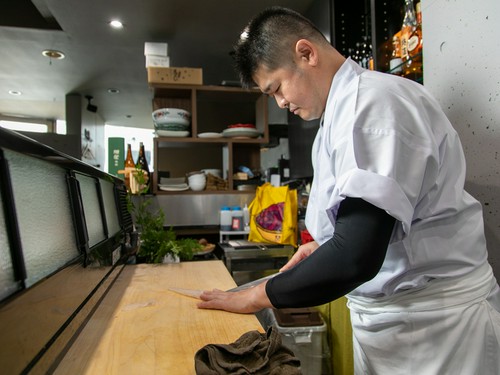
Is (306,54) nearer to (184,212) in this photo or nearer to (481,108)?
(481,108)

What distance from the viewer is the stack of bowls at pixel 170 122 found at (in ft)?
8.03

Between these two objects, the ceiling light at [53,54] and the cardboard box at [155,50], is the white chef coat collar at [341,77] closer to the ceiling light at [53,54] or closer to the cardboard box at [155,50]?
the cardboard box at [155,50]

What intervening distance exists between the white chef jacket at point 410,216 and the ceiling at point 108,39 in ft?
7.59

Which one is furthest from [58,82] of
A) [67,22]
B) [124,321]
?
[124,321]

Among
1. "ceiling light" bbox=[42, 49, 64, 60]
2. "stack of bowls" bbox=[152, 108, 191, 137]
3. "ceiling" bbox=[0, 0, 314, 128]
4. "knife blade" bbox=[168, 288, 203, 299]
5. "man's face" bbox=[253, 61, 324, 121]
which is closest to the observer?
"man's face" bbox=[253, 61, 324, 121]

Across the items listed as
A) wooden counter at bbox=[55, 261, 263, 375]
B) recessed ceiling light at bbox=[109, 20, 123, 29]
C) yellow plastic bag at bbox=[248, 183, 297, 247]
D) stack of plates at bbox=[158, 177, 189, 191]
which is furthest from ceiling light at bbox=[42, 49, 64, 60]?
wooden counter at bbox=[55, 261, 263, 375]

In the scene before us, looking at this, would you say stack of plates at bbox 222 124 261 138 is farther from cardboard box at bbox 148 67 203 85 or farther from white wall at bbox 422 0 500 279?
white wall at bbox 422 0 500 279

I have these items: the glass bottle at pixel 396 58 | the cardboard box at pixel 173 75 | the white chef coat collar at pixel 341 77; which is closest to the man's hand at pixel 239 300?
the white chef coat collar at pixel 341 77

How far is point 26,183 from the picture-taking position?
0.61 m

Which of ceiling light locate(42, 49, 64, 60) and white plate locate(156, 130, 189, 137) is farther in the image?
ceiling light locate(42, 49, 64, 60)

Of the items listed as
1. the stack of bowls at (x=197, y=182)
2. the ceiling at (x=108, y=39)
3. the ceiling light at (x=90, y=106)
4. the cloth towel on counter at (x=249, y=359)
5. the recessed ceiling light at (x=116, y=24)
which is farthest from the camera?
the ceiling light at (x=90, y=106)

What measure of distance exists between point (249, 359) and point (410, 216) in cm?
38

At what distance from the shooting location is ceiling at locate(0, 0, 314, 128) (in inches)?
113

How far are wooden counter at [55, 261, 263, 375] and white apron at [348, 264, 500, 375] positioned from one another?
33cm
